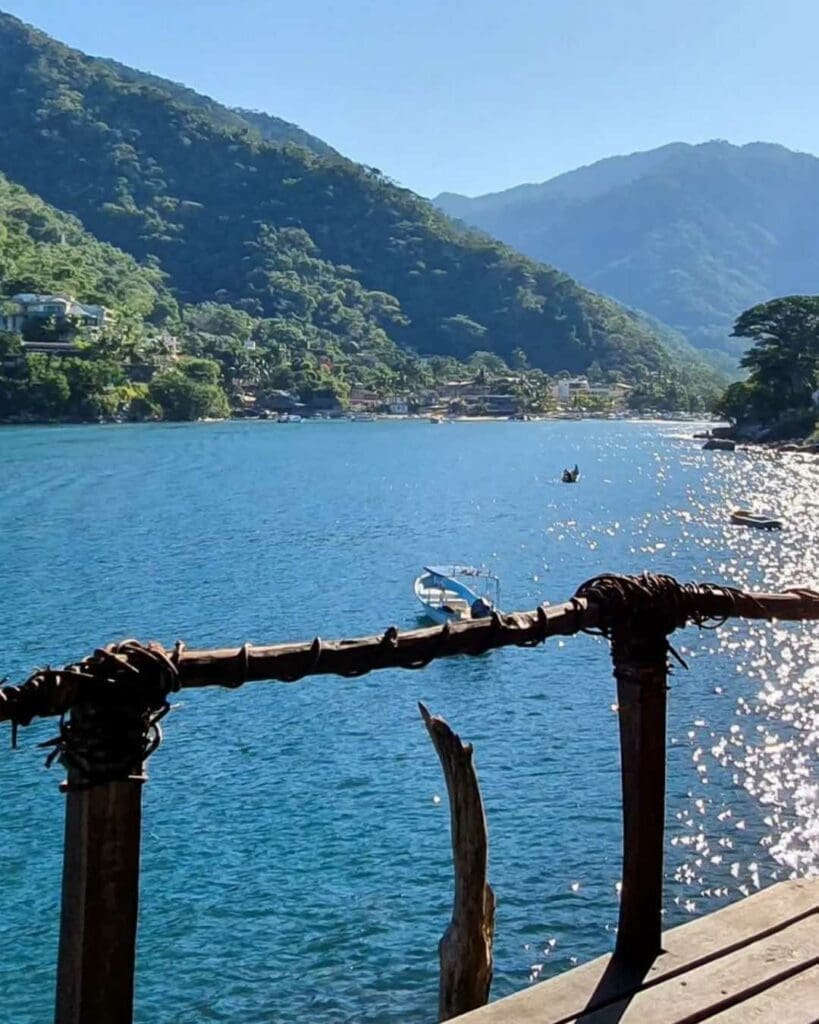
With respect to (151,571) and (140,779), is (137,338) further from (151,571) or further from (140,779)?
(140,779)

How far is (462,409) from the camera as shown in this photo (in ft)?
542

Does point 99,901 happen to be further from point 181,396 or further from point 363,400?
point 363,400

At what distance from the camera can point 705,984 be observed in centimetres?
295

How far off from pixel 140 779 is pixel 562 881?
1070 centimetres

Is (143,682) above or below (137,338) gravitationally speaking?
below

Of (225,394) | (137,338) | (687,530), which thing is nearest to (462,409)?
(225,394)

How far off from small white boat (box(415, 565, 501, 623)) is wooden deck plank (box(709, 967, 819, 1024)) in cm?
2169

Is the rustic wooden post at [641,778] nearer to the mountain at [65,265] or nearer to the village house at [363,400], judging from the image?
the mountain at [65,265]

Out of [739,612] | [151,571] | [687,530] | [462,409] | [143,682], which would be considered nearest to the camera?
[143,682]

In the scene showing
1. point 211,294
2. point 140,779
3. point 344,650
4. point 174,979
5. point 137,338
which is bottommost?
point 174,979

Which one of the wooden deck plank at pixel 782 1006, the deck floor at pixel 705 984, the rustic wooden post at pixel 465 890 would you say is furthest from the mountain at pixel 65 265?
the wooden deck plank at pixel 782 1006

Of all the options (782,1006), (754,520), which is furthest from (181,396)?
(782,1006)

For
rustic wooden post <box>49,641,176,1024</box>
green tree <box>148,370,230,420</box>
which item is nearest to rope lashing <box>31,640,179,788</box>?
rustic wooden post <box>49,641,176,1024</box>

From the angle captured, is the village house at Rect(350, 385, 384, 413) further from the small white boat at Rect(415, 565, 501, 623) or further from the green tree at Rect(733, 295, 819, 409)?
the small white boat at Rect(415, 565, 501, 623)
